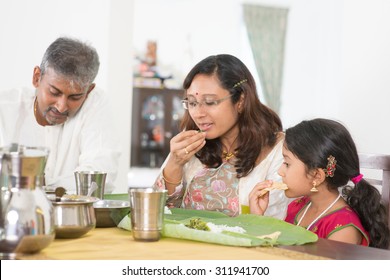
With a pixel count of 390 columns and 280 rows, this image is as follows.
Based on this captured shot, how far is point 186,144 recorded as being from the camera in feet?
8.01

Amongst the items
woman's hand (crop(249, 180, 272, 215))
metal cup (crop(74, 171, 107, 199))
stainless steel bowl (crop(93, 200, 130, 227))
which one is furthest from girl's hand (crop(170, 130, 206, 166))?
stainless steel bowl (crop(93, 200, 130, 227))

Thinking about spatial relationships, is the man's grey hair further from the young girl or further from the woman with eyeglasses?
the young girl

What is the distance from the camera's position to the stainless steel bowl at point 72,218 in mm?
1604

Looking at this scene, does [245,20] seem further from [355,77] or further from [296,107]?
[355,77]

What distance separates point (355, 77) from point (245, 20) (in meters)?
5.54

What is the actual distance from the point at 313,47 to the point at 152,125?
3096 mm

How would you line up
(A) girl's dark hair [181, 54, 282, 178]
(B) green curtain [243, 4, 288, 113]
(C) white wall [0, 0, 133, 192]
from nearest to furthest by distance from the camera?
(A) girl's dark hair [181, 54, 282, 178] < (C) white wall [0, 0, 133, 192] < (B) green curtain [243, 4, 288, 113]

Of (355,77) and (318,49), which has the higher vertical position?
(318,49)

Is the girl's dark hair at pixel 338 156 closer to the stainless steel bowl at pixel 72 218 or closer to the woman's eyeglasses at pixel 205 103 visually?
the woman's eyeglasses at pixel 205 103

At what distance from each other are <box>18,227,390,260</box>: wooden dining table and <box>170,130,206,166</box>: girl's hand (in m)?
0.80

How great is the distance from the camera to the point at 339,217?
228cm

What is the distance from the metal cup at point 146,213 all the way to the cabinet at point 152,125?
8604 millimetres

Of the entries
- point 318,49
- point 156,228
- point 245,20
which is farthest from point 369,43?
point 245,20

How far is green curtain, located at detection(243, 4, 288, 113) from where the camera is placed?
9211mm
